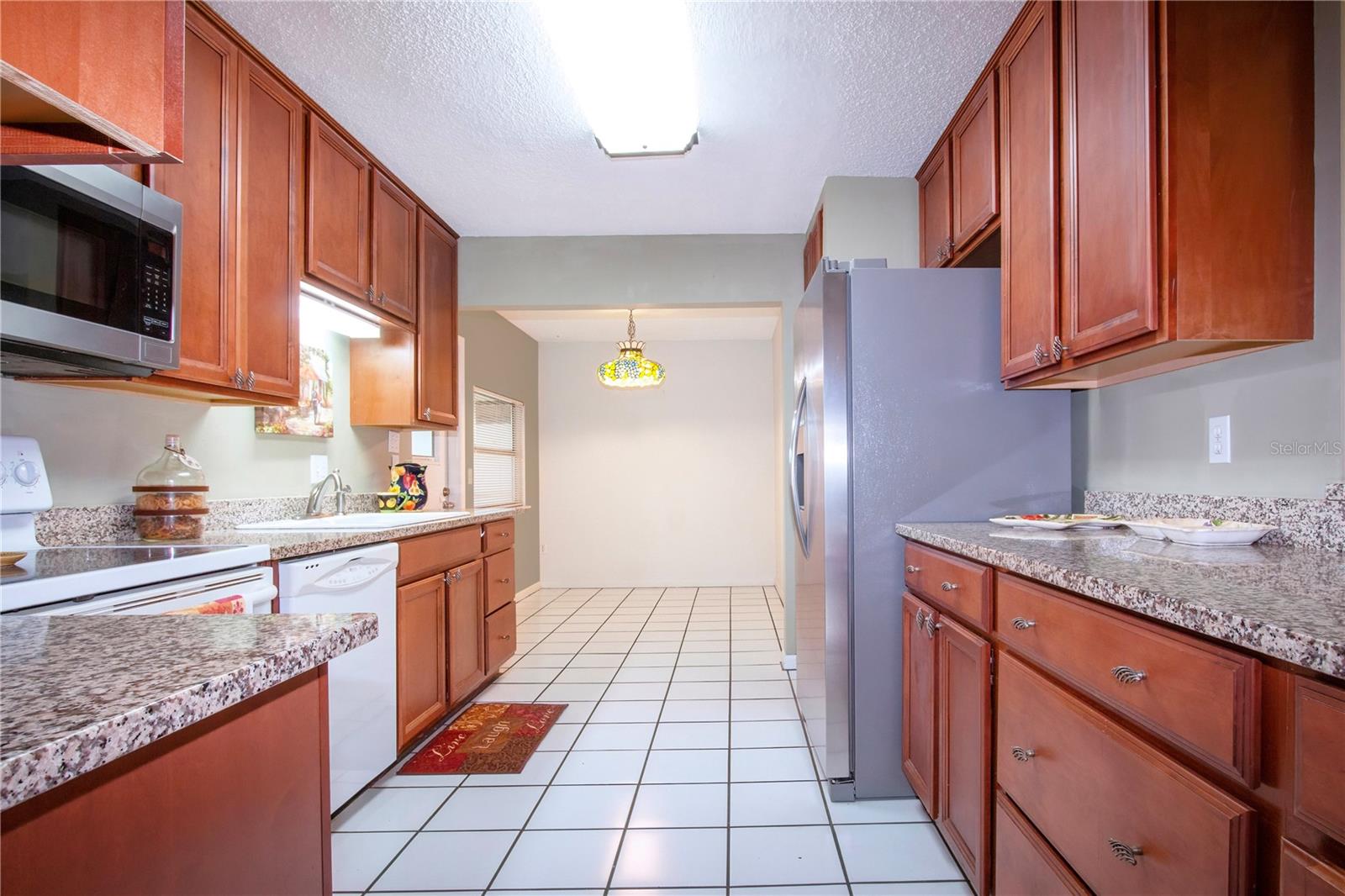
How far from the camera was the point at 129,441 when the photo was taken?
5.98 ft

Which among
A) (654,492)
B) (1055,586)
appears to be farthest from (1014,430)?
(654,492)

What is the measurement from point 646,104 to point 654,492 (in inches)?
166

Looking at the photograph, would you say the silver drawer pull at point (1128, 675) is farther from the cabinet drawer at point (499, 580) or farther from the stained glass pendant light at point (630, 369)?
the stained glass pendant light at point (630, 369)

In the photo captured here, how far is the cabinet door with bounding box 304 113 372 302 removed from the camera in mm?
2201

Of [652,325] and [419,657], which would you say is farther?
→ [652,325]

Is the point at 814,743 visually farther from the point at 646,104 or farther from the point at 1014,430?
the point at 646,104

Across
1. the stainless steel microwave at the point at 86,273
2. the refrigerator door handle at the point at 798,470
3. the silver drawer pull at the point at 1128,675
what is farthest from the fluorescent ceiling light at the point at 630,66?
the silver drawer pull at the point at 1128,675

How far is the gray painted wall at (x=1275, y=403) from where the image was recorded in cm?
120

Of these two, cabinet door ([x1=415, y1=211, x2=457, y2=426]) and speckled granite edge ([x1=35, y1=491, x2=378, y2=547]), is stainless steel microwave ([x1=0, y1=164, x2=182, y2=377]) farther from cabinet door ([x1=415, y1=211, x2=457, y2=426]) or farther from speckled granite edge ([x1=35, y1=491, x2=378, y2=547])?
cabinet door ([x1=415, y1=211, x2=457, y2=426])

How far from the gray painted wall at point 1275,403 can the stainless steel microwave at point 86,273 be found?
2415mm

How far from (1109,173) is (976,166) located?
80 cm

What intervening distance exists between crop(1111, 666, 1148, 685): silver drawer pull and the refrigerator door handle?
53.1 inches

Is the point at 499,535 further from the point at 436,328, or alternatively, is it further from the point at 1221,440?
the point at 1221,440

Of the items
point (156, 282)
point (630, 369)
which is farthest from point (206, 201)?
point (630, 369)
